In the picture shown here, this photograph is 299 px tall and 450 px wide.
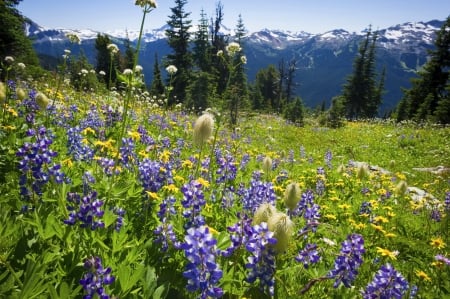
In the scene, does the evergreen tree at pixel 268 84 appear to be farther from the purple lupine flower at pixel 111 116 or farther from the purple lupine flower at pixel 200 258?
the purple lupine flower at pixel 200 258

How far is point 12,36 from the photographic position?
48.9 feet

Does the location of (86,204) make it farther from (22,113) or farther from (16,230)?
(22,113)

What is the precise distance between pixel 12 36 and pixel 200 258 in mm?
17177

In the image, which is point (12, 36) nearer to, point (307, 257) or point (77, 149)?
point (77, 149)

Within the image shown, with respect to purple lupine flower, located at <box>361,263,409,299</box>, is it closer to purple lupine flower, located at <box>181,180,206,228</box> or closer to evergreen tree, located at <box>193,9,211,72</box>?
purple lupine flower, located at <box>181,180,206,228</box>

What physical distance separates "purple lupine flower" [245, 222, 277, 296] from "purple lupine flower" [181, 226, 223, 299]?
12.5 inches

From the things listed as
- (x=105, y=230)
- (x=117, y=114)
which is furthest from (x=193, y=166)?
(x=105, y=230)

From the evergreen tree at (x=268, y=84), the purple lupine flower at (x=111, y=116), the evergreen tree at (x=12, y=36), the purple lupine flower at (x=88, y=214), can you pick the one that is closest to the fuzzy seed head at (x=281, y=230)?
the purple lupine flower at (x=88, y=214)

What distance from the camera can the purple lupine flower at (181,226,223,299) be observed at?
1.71m

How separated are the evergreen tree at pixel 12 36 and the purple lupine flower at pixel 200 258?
52.4 feet

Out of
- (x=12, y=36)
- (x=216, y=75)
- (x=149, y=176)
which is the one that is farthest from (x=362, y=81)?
(x=149, y=176)

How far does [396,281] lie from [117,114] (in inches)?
232

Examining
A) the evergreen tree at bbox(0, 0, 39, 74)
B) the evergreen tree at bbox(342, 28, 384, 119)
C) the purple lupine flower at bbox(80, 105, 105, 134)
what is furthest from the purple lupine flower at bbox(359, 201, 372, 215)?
the evergreen tree at bbox(342, 28, 384, 119)

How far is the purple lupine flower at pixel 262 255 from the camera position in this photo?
6.53 feet
